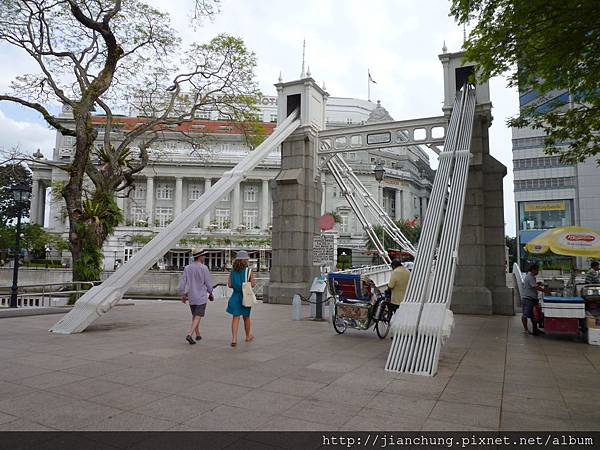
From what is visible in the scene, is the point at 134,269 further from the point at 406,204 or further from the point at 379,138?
the point at 406,204

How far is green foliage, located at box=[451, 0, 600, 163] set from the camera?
6426 millimetres

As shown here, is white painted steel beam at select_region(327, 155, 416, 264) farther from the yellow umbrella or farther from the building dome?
the building dome

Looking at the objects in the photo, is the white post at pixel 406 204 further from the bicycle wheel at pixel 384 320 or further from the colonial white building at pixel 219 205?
the bicycle wheel at pixel 384 320

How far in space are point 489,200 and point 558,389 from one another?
8.53 metres

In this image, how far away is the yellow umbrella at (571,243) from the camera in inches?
357

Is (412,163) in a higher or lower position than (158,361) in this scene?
higher

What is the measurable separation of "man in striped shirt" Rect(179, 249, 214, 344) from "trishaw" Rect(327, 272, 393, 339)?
243 centimetres

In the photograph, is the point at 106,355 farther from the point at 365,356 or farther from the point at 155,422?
the point at 365,356

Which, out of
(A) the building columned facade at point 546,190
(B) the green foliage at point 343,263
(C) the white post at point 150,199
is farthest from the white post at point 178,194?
(A) the building columned facade at point 546,190

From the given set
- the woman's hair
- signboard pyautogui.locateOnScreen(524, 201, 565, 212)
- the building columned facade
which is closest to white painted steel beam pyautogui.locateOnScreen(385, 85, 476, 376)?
→ the woman's hair

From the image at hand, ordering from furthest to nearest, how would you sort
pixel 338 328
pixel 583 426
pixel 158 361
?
pixel 338 328
pixel 158 361
pixel 583 426

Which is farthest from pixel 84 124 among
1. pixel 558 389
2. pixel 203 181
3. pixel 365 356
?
pixel 203 181

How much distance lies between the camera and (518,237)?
49531mm

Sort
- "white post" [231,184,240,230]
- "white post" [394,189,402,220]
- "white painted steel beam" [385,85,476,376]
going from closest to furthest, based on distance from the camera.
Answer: "white painted steel beam" [385,85,476,376]
"white post" [231,184,240,230]
"white post" [394,189,402,220]
